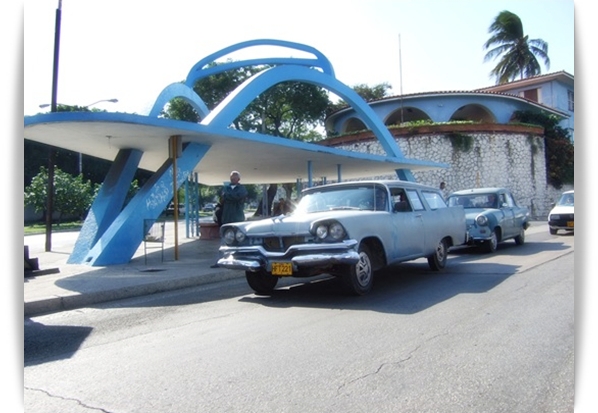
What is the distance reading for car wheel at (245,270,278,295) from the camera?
7.00 meters

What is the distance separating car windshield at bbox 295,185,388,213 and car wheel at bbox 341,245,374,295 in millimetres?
841

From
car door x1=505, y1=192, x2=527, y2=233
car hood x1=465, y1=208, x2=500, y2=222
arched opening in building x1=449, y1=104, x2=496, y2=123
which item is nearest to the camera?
car hood x1=465, y1=208, x2=500, y2=222

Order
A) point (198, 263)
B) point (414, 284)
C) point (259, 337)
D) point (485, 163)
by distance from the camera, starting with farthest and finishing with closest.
→ point (485, 163)
point (198, 263)
point (414, 284)
point (259, 337)

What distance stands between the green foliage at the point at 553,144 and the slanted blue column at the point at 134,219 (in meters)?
18.8

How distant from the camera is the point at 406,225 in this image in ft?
24.7

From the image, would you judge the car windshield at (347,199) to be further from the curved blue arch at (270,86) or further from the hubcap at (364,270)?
the curved blue arch at (270,86)

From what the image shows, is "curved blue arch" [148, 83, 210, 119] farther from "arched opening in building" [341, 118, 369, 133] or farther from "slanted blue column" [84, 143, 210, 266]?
"arched opening in building" [341, 118, 369, 133]

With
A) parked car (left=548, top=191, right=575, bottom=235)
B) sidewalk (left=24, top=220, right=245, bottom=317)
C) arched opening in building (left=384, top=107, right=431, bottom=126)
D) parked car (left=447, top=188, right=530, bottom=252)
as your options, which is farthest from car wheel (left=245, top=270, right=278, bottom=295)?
arched opening in building (left=384, top=107, right=431, bottom=126)

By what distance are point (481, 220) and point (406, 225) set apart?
15.7 feet

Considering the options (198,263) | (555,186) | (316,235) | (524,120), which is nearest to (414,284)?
(316,235)

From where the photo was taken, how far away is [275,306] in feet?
20.2

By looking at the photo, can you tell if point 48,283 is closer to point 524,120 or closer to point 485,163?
point 485,163

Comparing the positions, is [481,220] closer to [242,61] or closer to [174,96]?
[174,96]
